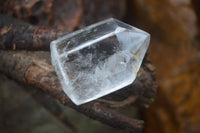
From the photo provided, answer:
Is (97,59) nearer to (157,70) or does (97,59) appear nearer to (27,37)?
(27,37)

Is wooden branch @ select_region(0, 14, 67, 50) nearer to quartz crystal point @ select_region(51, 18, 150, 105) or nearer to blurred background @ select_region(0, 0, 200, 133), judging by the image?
quartz crystal point @ select_region(51, 18, 150, 105)

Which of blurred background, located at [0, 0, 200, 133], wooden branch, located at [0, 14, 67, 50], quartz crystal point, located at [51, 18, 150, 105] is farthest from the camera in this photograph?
blurred background, located at [0, 0, 200, 133]

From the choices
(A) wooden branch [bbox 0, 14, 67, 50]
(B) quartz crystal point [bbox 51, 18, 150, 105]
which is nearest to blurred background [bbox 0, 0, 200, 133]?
(A) wooden branch [bbox 0, 14, 67, 50]

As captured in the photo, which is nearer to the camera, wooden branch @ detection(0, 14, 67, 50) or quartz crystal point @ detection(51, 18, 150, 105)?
quartz crystal point @ detection(51, 18, 150, 105)

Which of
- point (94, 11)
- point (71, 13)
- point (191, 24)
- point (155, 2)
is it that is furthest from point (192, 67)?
point (71, 13)

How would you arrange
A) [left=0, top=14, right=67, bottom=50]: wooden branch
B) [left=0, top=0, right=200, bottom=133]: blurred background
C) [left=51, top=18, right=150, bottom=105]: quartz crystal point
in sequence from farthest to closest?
[left=0, top=0, right=200, bottom=133]: blurred background, [left=0, top=14, right=67, bottom=50]: wooden branch, [left=51, top=18, right=150, bottom=105]: quartz crystal point

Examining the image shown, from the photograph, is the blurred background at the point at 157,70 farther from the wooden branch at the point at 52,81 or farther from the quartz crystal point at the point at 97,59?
the quartz crystal point at the point at 97,59
